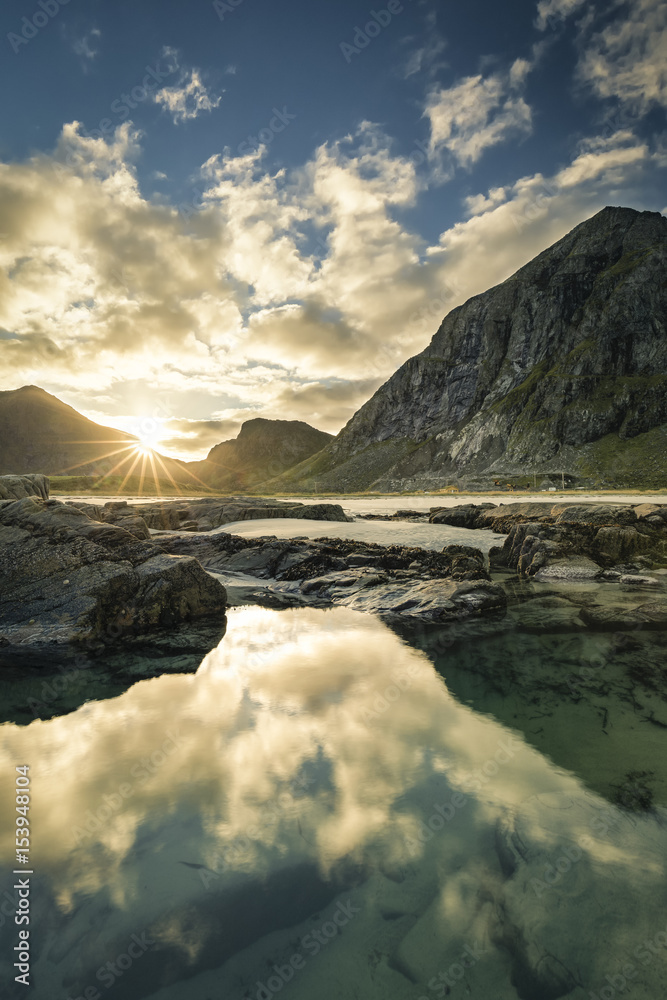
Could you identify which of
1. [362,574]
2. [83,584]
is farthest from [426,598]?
[83,584]

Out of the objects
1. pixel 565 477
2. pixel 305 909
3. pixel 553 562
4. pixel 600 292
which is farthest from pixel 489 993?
pixel 600 292

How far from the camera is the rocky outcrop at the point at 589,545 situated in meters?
17.1

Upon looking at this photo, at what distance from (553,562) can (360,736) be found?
45.0ft

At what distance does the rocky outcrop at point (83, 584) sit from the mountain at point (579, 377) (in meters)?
123

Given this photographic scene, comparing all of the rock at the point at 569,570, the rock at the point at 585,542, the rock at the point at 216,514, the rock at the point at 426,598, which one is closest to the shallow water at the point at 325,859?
the rock at the point at 426,598

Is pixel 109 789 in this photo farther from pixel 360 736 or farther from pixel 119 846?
pixel 360 736

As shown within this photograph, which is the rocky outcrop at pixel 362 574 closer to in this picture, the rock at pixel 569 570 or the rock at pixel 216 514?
the rock at pixel 569 570

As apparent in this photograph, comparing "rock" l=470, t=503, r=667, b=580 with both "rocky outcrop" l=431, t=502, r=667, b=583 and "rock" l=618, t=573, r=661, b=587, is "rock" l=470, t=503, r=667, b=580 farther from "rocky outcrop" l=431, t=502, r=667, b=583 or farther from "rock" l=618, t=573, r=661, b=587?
"rock" l=618, t=573, r=661, b=587

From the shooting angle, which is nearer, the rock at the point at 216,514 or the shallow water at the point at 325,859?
the shallow water at the point at 325,859

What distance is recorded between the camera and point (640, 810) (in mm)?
4828

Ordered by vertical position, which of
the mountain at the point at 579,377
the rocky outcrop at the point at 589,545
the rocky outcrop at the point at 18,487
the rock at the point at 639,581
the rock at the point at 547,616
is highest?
the mountain at the point at 579,377

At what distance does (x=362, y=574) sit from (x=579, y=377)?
163 m

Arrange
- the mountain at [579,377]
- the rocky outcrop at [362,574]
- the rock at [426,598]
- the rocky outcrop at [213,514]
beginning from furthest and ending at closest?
the mountain at [579,377] < the rocky outcrop at [213,514] < the rocky outcrop at [362,574] < the rock at [426,598]

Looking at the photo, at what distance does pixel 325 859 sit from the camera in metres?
4.38
